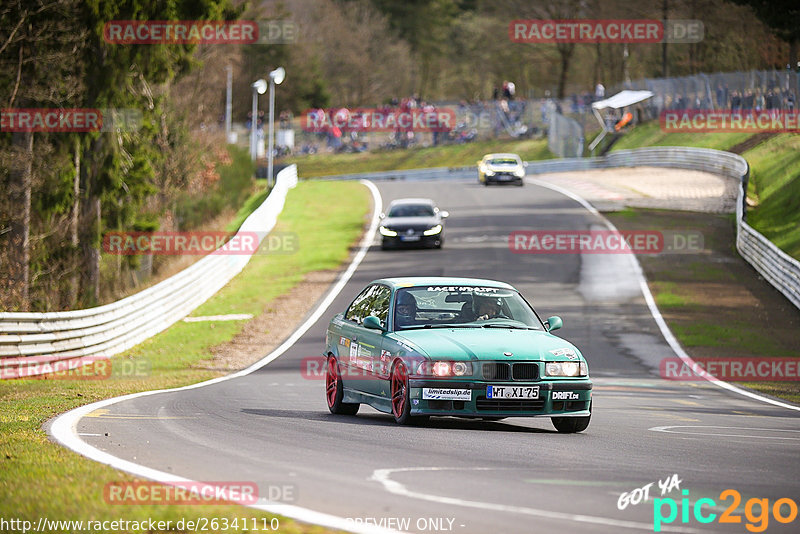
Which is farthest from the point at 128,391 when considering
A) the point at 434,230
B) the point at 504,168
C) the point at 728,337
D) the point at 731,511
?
the point at 504,168

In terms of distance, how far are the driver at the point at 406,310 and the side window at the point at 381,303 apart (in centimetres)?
14

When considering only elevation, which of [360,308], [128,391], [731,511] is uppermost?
[360,308]

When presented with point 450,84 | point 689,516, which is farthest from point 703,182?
point 450,84

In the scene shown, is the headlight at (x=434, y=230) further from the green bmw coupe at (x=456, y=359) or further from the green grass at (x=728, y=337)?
the green bmw coupe at (x=456, y=359)

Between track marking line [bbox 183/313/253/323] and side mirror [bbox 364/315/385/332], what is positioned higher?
side mirror [bbox 364/315/385/332]

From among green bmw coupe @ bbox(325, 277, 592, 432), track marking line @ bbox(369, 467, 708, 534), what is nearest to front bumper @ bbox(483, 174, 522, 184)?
green bmw coupe @ bbox(325, 277, 592, 432)

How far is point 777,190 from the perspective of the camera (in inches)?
1699

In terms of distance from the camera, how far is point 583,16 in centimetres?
9150

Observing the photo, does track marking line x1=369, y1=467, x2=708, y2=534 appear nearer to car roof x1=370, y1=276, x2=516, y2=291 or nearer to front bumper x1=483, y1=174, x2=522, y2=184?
car roof x1=370, y1=276, x2=516, y2=291

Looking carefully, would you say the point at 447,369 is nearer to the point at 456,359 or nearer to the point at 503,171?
the point at 456,359

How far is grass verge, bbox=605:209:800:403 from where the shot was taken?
74.9ft

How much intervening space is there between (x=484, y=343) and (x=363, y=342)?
5.27ft

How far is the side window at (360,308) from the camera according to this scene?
12.6 meters

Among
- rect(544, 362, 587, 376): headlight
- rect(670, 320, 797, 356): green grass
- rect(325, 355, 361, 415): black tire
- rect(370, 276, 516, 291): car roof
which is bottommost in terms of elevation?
rect(670, 320, 797, 356): green grass
